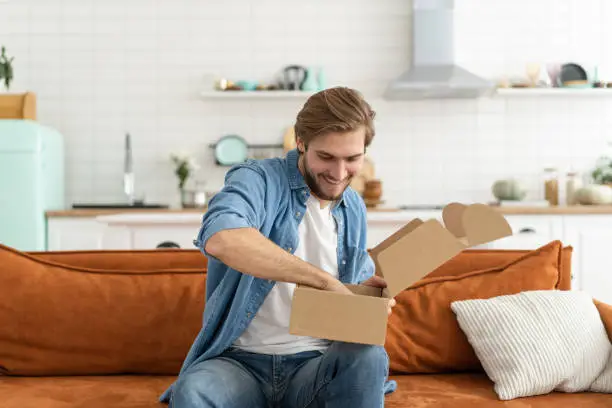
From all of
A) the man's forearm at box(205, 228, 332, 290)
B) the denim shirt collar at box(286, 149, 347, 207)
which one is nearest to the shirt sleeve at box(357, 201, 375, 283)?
the denim shirt collar at box(286, 149, 347, 207)

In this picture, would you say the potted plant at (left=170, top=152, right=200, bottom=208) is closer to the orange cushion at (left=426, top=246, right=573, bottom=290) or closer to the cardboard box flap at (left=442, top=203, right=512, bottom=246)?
the orange cushion at (left=426, top=246, right=573, bottom=290)

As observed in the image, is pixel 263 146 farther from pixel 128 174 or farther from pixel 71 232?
pixel 71 232

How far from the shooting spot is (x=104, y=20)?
5309mm

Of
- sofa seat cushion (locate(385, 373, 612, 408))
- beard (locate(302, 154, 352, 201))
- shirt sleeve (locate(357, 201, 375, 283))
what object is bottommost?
sofa seat cushion (locate(385, 373, 612, 408))

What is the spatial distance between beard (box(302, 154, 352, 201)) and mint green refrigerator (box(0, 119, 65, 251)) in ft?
10.3

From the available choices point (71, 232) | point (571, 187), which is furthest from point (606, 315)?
point (71, 232)

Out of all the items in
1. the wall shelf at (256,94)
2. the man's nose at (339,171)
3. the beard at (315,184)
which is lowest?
the beard at (315,184)

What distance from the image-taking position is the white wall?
5.33 metres

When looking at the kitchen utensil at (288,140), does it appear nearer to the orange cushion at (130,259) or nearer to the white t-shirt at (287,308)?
the orange cushion at (130,259)

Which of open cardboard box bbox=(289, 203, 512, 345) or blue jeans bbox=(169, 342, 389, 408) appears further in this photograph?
blue jeans bbox=(169, 342, 389, 408)

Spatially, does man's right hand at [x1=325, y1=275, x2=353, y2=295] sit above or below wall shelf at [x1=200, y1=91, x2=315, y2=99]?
below

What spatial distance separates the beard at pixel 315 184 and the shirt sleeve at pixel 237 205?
114 mm

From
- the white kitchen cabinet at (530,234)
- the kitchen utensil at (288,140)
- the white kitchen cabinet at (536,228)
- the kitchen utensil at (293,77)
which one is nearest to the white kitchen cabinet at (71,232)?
the white kitchen cabinet at (530,234)

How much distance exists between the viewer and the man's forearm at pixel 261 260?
150 centimetres
